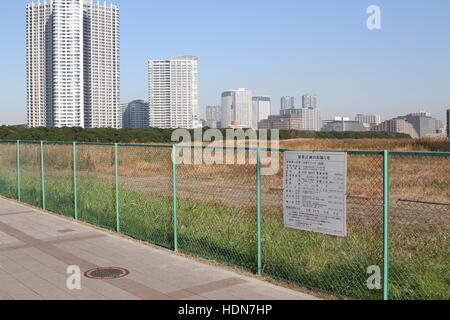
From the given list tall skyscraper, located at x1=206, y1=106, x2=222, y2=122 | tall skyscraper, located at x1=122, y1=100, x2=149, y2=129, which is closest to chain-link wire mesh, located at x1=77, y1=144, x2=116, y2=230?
tall skyscraper, located at x1=122, y1=100, x2=149, y2=129

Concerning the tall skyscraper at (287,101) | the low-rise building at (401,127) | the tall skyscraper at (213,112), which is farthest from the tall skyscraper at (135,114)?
the low-rise building at (401,127)

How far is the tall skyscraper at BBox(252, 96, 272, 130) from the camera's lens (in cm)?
10877

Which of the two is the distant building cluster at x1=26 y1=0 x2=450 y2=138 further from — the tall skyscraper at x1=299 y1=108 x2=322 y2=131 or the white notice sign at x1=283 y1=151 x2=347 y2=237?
the white notice sign at x1=283 y1=151 x2=347 y2=237

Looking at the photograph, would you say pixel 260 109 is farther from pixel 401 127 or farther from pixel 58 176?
pixel 58 176

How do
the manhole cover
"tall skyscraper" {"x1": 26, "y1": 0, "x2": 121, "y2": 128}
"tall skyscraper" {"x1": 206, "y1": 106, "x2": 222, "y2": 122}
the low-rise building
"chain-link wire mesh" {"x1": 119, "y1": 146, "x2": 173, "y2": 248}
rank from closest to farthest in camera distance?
the manhole cover < "chain-link wire mesh" {"x1": 119, "y1": 146, "x2": 173, "y2": 248} < "tall skyscraper" {"x1": 26, "y1": 0, "x2": 121, "y2": 128} < the low-rise building < "tall skyscraper" {"x1": 206, "y1": 106, "x2": 222, "y2": 122}

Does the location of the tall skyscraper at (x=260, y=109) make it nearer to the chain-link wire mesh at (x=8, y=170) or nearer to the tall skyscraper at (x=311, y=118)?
the tall skyscraper at (x=311, y=118)

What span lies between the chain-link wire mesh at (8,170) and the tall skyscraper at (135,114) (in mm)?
113437

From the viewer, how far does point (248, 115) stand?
4496 inches

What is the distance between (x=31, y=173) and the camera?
604 inches

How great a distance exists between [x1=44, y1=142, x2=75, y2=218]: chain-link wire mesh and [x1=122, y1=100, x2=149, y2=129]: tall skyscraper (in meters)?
117

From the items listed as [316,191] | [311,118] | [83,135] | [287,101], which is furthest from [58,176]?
[287,101]

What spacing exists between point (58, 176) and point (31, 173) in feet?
6.04

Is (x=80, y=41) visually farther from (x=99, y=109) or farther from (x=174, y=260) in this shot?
(x=174, y=260)
